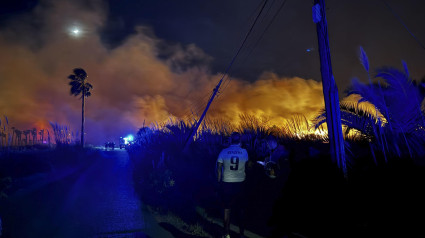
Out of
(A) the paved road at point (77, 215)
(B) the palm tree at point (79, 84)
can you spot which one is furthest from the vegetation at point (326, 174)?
(B) the palm tree at point (79, 84)

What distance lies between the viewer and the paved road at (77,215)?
4.93 metres

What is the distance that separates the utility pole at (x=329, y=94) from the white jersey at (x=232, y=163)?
1798mm

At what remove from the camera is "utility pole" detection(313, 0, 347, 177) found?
12.3 feet

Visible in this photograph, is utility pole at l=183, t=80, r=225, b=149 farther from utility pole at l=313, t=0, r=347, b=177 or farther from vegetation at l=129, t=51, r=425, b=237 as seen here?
utility pole at l=313, t=0, r=347, b=177

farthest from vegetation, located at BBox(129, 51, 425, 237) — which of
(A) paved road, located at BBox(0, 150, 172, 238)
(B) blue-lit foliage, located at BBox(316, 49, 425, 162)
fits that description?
(A) paved road, located at BBox(0, 150, 172, 238)

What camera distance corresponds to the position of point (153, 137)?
13.5 metres

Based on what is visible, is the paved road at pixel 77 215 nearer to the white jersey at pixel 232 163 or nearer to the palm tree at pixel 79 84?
the white jersey at pixel 232 163

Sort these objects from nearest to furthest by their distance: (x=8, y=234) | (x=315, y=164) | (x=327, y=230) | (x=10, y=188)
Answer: (x=327, y=230) → (x=315, y=164) → (x=8, y=234) → (x=10, y=188)

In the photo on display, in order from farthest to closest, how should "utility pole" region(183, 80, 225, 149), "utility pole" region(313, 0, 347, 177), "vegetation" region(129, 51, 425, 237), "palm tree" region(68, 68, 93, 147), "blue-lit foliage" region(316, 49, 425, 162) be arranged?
"palm tree" region(68, 68, 93, 147), "utility pole" region(183, 80, 225, 149), "blue-lit foliage" region(316, 49, 425, 162), "utility pole" region(313, 0, 347, 177), "vegetation" region(129, 51, 425, 237)

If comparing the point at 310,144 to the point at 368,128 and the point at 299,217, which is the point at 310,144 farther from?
the point at 299,217

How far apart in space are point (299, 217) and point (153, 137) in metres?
11.3

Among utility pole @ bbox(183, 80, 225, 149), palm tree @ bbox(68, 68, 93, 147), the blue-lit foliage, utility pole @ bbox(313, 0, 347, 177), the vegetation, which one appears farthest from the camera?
palm tree @ bbox(68, 68, 93, 147)

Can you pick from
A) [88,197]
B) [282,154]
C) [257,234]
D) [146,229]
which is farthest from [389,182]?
[88,197]

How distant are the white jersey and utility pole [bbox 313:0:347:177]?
180cm
